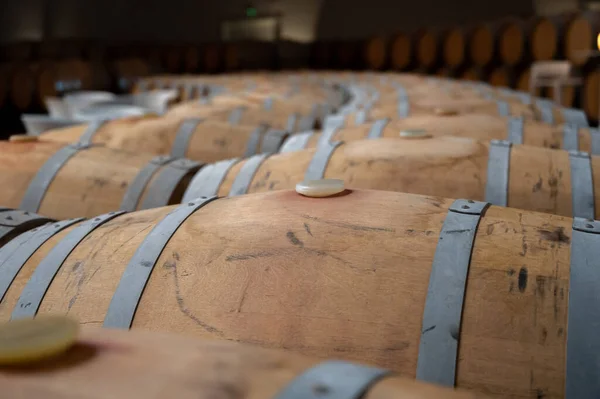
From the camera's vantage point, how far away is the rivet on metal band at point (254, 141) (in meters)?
3.43

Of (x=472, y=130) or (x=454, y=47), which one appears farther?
(x=454, y=47)

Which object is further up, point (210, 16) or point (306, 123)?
point (210, 16)

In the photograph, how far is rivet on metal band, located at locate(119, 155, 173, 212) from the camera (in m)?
2.54

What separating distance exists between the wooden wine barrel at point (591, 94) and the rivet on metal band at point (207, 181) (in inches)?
224

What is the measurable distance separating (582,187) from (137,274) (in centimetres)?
141

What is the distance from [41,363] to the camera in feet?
3.12

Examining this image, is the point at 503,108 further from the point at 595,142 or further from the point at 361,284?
the point at 361,284

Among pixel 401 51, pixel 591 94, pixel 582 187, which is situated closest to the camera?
pixel 582 187

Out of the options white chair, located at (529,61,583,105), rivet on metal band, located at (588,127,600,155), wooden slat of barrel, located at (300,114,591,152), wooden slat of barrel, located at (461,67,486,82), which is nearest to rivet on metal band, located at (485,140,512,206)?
wooden slat of barrel, located at (300,114,591,152)

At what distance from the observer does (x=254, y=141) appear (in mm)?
3469

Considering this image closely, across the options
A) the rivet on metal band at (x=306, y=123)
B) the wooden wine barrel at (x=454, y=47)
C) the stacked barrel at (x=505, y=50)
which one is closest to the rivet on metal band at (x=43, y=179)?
the rivet on metal band at (x=306, y=123)

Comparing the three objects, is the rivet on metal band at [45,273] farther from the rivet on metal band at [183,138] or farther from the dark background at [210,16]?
the dark background at [210,16]

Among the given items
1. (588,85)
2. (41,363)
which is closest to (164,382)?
(41,363)

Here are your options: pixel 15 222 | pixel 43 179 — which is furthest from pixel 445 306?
pixel 43 179
